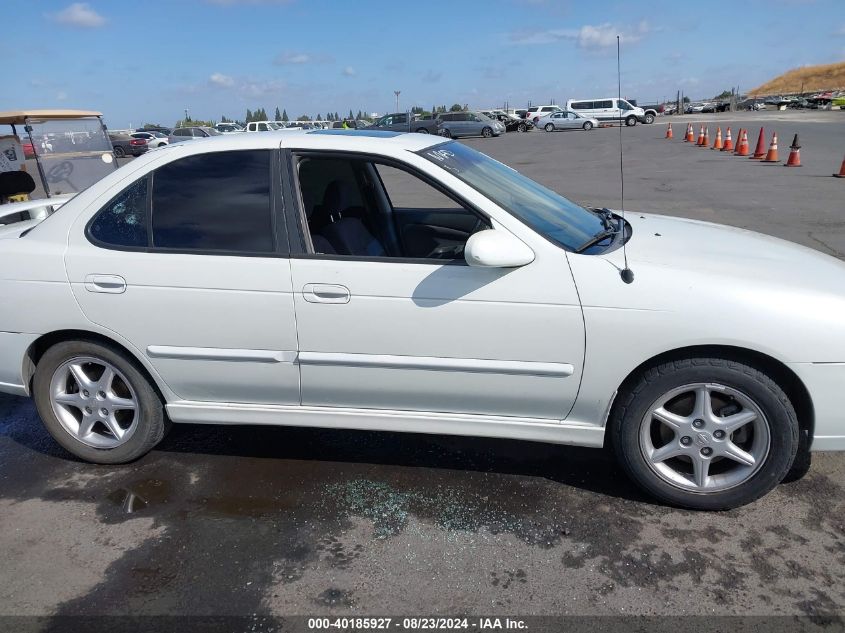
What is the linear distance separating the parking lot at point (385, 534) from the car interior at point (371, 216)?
3.80 ft

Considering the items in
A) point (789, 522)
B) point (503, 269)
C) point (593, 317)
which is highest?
point (503, 269)

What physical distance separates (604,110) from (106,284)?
4802cm

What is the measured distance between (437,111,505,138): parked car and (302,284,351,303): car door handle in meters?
40.2

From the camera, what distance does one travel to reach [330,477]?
3459mm

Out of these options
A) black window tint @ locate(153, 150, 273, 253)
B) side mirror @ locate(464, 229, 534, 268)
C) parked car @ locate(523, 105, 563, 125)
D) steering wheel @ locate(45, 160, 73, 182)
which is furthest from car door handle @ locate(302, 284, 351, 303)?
parked car @ locate(523, 105, 563, 125)

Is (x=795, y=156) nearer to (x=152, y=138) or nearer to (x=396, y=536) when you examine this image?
(x=396, y=536)

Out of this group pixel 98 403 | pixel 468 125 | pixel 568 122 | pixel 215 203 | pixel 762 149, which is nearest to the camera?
pixel 215 203

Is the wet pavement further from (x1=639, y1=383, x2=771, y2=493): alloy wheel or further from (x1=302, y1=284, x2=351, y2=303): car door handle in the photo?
(x1=302, y1=284, x2=351, y2=303): car door handle

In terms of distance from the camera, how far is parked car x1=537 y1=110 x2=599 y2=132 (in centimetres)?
4500

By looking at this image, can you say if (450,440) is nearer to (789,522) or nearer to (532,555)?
(532,555)

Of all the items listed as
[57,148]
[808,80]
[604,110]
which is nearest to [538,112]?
[604,110]

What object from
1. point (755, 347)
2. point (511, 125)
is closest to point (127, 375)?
point (755, 347)

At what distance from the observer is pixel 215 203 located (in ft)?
10.9

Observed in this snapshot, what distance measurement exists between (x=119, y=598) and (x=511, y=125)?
1946 inches
